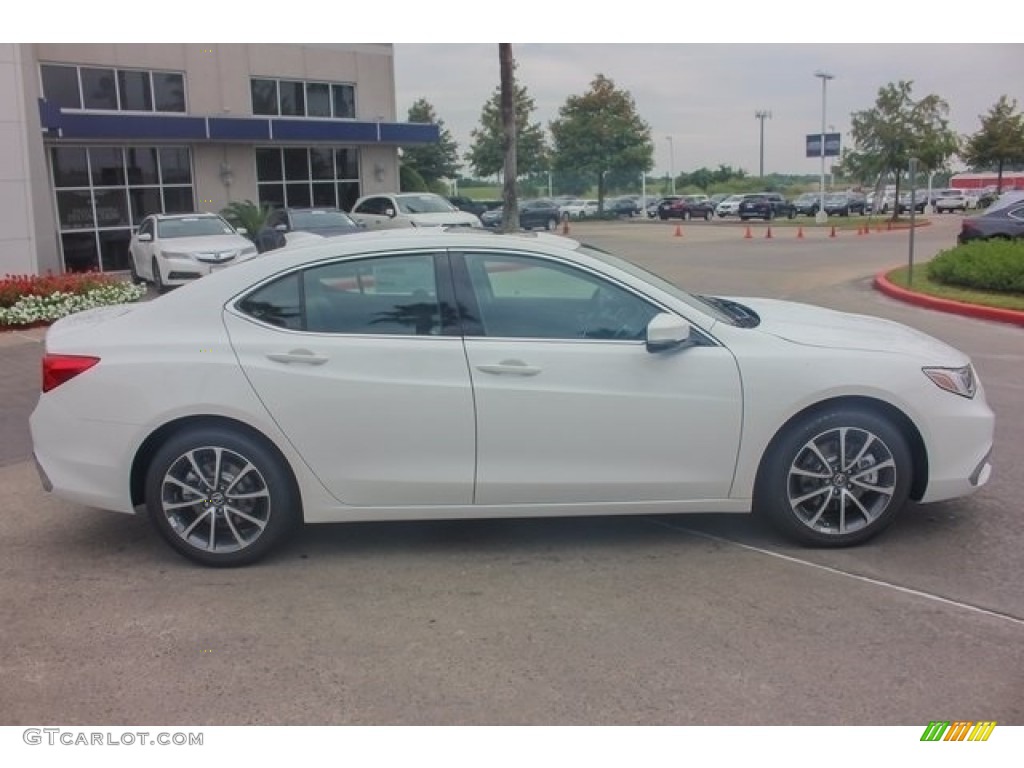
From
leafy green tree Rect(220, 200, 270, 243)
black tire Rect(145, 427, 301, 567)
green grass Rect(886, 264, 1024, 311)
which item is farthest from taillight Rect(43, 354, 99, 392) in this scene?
leafy green tree Rect(220, 200, 270, 243)

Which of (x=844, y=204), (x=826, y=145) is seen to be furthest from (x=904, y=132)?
(x=844, y=204)

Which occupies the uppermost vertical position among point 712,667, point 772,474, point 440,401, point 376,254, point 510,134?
point 510,134

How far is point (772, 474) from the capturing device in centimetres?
441

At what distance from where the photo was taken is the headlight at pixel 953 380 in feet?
14.6

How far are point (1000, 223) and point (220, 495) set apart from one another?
1874 cm

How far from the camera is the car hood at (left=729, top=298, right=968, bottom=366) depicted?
179 inches

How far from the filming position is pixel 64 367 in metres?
4.40

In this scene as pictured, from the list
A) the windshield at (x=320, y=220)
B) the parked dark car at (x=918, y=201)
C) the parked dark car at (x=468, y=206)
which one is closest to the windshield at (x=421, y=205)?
the windshield at (x=320, y=220)

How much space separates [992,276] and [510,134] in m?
10.2

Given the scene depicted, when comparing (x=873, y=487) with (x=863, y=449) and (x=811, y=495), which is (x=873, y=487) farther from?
(x=811, y=495)

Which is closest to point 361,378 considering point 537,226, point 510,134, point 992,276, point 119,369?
point 119,369

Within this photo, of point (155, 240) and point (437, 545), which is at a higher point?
point (155, 240)

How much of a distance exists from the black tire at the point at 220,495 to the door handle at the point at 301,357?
0.40 meters

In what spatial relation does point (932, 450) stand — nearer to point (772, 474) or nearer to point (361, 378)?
point (772, 474)
